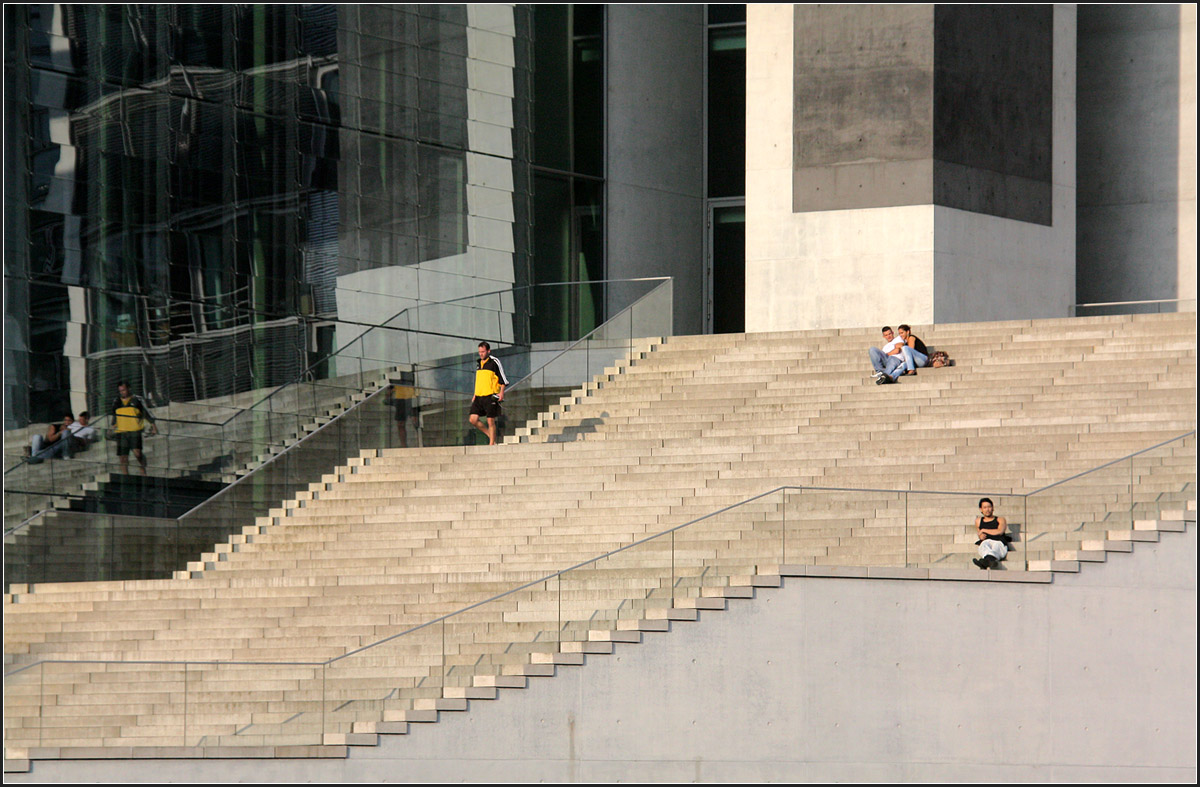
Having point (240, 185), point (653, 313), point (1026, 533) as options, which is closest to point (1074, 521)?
point (1026, 533)

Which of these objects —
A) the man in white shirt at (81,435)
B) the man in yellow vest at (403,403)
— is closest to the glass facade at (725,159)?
the man in yellow vest at (403,403)

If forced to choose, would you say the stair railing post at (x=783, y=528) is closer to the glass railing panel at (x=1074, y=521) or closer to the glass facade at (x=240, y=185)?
the glass railing panel at (x=1074, y=521)

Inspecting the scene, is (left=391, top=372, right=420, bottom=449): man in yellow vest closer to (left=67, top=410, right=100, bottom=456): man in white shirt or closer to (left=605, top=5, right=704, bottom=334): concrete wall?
(left=67, top=410, right=100, bottom=456): man in white shirt

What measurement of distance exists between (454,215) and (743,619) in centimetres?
1500

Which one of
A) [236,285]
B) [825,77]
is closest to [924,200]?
[825,77]

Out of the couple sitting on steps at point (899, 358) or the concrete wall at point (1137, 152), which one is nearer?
the couple sitting on steps at point (899, 358)

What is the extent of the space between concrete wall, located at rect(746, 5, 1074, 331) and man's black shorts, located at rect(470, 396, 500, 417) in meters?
5.78

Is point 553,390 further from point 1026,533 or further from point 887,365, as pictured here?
point 1026,533

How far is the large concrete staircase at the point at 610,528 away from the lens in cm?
1549

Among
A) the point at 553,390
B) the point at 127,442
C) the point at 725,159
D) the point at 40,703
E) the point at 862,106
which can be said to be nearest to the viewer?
the point at 40,703

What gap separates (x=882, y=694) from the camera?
15773mm

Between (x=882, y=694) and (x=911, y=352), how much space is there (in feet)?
26.3

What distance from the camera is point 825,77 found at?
2731 centimetres

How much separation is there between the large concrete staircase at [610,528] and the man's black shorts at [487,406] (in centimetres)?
53
